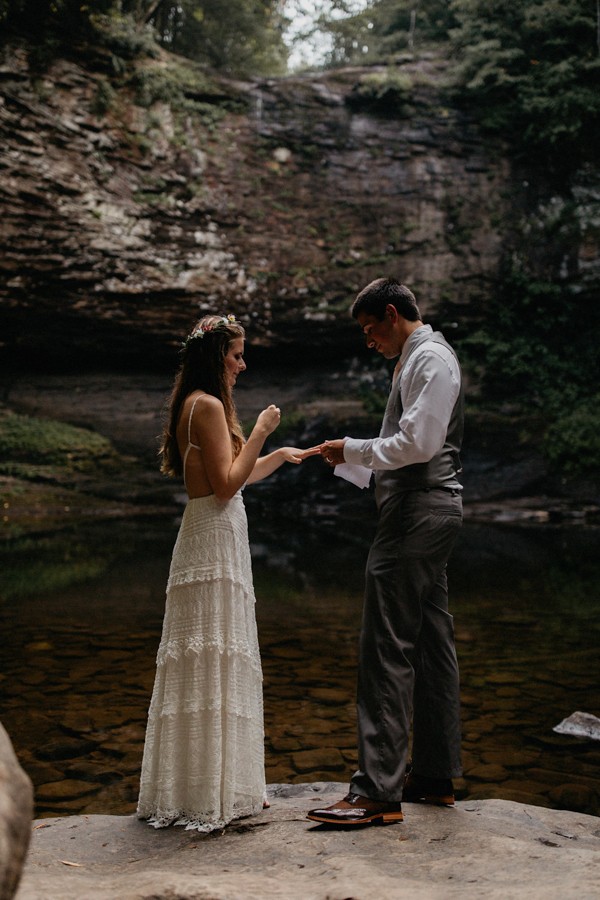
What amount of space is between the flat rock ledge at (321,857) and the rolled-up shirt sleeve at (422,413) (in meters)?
1.34

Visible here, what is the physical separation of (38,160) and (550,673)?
1419 centimetres

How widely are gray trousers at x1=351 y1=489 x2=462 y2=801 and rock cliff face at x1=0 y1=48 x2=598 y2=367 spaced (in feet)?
48.6

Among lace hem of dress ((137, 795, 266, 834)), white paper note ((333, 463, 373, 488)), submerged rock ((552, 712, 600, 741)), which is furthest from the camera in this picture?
submerged rock ((552, 712, 600, 741))

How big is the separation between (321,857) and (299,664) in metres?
3.49

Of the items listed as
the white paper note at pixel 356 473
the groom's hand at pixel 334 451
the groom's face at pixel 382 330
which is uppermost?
the groom's face at pixel 382 330

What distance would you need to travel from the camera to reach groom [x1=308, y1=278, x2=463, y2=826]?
9.27 ft

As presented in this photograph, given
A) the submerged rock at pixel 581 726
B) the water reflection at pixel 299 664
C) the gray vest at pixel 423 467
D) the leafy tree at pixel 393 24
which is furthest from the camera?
the leafy tree at pixel 393 24

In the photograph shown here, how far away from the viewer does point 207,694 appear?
2912 mm

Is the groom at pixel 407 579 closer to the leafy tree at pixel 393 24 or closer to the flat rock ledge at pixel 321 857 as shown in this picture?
the flat rock ledge at pixel 321 857

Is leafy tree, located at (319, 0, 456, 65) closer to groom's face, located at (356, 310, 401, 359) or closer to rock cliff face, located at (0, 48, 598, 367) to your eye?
rock cliff face, located at (0, 48, 598, 367)

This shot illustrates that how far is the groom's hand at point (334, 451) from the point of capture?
3152 millimetres

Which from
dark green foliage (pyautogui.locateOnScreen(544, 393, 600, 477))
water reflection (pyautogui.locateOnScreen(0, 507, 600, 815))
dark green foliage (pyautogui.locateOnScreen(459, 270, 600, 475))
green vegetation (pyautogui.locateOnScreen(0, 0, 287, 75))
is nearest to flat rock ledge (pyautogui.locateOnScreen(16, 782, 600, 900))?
water reflection (pyautogui.locateOnScreen(0, 507, 600, 815))

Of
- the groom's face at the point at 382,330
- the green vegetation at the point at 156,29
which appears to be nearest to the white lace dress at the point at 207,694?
the groom's face at the point at 382,330

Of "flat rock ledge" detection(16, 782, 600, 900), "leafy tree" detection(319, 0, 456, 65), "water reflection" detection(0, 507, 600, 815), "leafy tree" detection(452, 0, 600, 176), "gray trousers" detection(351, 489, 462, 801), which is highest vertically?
"leafy tree" detection(319, 0, 456, 65)
